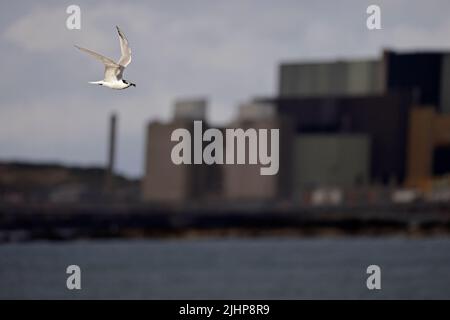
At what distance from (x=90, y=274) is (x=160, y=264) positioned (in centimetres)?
1960

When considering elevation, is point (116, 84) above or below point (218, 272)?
below

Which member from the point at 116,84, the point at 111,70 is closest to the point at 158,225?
the point at 111,70

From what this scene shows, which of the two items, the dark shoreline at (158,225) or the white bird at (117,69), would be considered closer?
the white bird at (117,69)

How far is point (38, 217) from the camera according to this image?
17962 centimetres

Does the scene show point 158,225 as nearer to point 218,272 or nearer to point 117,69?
point 218,272

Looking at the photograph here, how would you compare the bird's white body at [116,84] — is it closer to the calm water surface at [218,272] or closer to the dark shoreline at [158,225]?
the calm water surface at [218,272]

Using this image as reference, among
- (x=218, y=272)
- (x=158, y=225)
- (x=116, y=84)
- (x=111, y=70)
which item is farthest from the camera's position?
(x=158, y=225)

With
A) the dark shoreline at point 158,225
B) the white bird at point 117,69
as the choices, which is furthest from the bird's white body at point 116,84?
the dark shoreline at point 158,225

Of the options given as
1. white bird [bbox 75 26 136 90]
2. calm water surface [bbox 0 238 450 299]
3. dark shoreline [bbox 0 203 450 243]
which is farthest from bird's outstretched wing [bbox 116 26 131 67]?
dark shoreline [bbox 0 203 450 243]

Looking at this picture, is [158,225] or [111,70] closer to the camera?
[111,70]

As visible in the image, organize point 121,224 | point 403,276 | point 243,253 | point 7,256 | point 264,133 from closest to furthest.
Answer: point 264,133
point 403,276
point 7,256
point 243,253
point 121,224
